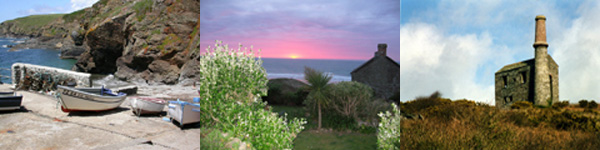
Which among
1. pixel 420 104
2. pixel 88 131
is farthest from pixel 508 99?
pixel 88 131

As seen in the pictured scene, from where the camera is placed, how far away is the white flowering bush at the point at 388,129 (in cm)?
294

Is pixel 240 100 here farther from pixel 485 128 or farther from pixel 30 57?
pixel 30 57

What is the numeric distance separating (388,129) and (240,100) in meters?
1.36

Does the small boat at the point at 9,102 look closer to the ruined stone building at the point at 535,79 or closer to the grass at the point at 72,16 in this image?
the ruined stone building at the point at 535,79

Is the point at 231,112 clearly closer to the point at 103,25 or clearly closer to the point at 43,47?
the point at 103,25

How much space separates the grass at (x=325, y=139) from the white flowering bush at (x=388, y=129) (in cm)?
6

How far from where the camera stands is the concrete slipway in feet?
18.5

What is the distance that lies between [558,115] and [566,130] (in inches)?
19.5

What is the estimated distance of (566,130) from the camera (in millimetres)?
7430

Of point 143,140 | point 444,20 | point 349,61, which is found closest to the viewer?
point 349,61

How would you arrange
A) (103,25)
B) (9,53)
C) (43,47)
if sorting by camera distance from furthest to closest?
(43,47) → (9,53) → (103,25)

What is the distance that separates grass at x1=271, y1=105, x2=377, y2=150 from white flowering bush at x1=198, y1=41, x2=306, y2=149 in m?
0.07

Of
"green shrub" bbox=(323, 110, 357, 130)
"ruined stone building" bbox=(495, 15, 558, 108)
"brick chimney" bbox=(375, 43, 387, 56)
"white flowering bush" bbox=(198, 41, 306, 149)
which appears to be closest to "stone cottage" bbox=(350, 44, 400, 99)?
"brick chimney" bbox=(375, 43, 387, 56)

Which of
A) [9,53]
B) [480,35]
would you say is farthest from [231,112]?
[9,53]
